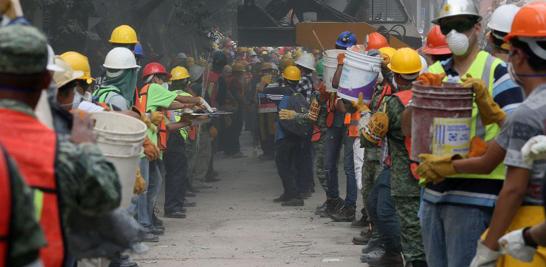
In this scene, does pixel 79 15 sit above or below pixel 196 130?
above

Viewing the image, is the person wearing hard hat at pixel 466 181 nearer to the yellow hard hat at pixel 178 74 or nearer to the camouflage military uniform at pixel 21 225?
the camouflage military uniform at pixel 21 225

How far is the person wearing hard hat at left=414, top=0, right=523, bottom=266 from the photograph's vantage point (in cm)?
611

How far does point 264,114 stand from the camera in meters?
22.0

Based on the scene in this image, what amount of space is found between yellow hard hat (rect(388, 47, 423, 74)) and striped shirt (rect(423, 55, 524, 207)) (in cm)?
315

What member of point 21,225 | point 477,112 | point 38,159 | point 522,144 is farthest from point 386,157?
point 21,225

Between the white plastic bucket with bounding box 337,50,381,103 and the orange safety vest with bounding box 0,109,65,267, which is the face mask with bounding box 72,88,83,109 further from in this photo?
the orange safety vest with bounding box 0,109,65,267

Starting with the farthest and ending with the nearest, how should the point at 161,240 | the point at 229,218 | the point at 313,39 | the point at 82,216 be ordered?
the point at 313,39 → the point at 229,218 → the point at 161,240 → the point at 82,216

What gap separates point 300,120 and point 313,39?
339 centimetres

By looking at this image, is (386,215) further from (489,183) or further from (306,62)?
(306,62)

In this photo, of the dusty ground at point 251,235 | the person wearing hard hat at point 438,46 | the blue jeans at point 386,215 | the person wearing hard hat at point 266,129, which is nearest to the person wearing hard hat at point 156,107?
the dusty ground at point 251,235

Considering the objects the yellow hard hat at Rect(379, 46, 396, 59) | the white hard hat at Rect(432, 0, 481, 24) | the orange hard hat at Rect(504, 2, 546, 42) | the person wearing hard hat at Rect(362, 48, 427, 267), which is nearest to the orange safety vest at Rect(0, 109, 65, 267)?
the orange hard hat at Rect(504, 2, 546, 42)

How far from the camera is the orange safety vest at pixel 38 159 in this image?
382 centimetres

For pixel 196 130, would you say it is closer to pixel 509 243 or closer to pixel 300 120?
pixel 300 120

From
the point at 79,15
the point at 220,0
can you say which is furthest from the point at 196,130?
the point at 220,0
